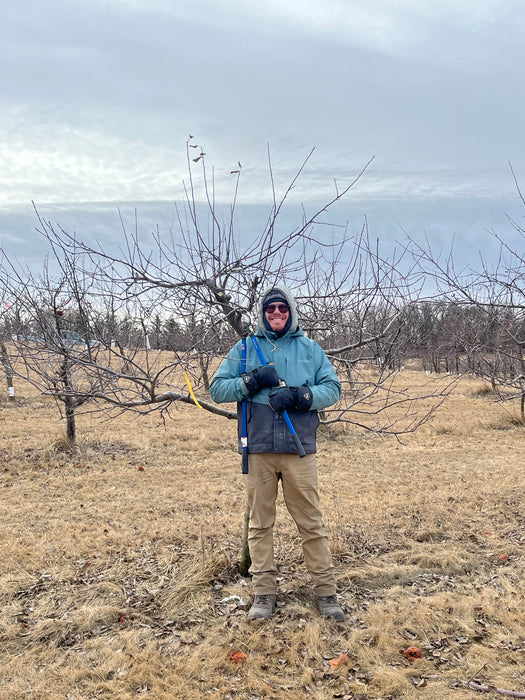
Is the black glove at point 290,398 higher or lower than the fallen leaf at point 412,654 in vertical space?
higher

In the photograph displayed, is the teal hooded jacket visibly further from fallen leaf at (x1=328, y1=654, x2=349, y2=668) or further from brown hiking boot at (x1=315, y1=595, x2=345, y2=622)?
fallen leaf at (x1=328, y1=654, x2=349, y2=668)

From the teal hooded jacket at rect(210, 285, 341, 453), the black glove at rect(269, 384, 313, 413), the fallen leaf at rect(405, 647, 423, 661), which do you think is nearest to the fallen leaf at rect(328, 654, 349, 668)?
the fallen leaf at rect(405, 647, 423, 661)

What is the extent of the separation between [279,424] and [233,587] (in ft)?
5.37

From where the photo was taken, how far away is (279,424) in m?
3.33

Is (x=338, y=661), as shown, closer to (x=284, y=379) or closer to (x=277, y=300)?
(x=284, y=379)

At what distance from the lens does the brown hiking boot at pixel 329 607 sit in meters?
3.47

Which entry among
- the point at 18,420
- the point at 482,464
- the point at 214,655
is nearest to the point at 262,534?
the point at 214,655

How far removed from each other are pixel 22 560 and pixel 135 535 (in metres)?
1.23

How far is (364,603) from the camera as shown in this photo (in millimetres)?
3791

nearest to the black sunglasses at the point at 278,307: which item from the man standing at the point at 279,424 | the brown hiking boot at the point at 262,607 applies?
the man standing at the point at 279,424

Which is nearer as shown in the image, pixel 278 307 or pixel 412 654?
pixel 412 654

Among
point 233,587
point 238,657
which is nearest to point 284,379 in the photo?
point 238,657

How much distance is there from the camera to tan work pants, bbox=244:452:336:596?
3.39 meters

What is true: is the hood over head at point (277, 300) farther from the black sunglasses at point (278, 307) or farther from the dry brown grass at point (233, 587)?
the dry brown grass at point (233, 587)
